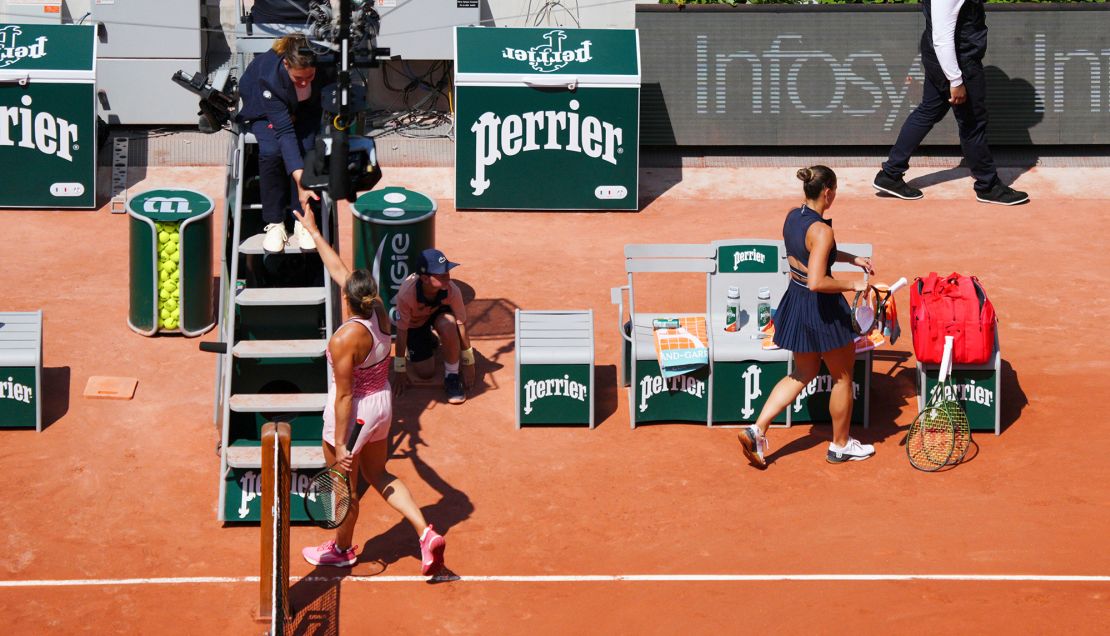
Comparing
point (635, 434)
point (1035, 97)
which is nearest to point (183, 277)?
point (635, 434)

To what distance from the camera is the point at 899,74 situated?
1794cm

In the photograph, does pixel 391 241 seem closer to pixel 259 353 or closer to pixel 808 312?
pixel 259 353

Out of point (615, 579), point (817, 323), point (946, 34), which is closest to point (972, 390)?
point (817, 323)

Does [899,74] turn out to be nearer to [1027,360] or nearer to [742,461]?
[1027,360]

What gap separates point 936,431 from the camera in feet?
36.6

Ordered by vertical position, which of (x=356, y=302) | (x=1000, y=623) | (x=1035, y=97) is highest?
(x=1035, y=97)

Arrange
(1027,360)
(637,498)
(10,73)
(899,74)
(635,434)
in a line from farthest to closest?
(899,74) < (10,73) < (1027,360) < (635,434) < (637,498)

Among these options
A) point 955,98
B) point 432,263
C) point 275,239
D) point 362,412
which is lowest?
point 362,412

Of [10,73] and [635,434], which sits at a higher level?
[10,73]

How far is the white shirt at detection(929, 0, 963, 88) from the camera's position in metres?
16.3

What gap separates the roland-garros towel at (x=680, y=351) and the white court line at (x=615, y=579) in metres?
2.34

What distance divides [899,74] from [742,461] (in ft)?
27.1

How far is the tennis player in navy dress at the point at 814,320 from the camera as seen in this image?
10.4 m

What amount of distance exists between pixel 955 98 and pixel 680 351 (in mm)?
6455
